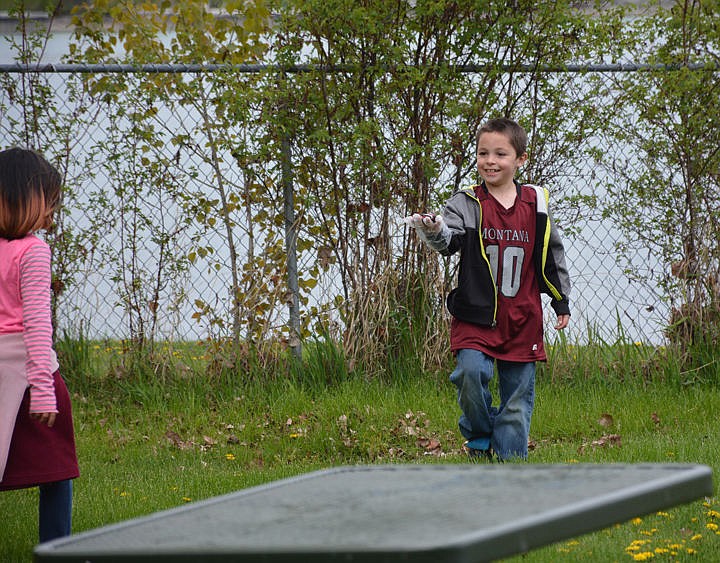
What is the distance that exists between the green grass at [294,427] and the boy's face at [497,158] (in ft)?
4.44

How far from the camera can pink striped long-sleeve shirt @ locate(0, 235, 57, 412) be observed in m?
3.01

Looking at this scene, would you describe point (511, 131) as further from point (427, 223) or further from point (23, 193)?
point (23, 193)

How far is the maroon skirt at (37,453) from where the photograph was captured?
303 centimetres

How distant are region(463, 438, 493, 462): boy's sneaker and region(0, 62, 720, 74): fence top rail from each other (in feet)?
8.80

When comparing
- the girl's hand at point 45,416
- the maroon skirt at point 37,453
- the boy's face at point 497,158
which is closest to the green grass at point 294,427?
the maroon skirt at point 37,453

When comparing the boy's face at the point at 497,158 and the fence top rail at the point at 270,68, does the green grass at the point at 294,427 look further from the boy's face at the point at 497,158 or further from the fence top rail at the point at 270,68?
the fence top rail at the point at 270,68

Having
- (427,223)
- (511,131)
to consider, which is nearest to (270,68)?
(511,131)

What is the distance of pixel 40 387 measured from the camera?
300 centimetres

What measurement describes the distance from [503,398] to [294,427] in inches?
56.4

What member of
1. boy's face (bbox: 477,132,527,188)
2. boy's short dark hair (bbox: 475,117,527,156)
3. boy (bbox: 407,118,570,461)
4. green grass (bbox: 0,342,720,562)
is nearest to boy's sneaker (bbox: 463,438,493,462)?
boy (bbox: 407,118,570,461)

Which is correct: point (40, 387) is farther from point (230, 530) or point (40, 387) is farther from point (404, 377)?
point (404, 377)

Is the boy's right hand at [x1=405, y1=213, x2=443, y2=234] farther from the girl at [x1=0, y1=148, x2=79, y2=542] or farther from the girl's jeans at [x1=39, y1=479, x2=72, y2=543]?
the girl's jeans at [x1=39, y1=479, x2=72, y2=543]

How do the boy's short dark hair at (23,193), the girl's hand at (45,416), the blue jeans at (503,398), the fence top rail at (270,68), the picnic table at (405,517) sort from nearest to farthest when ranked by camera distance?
the picnic table at (405,517), the girl's hand at (45,416), the boy's short dark hair at (23,193), the blue jeans at (503,398), the fence top rail at (270,68)

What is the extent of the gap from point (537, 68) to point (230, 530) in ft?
17.3
